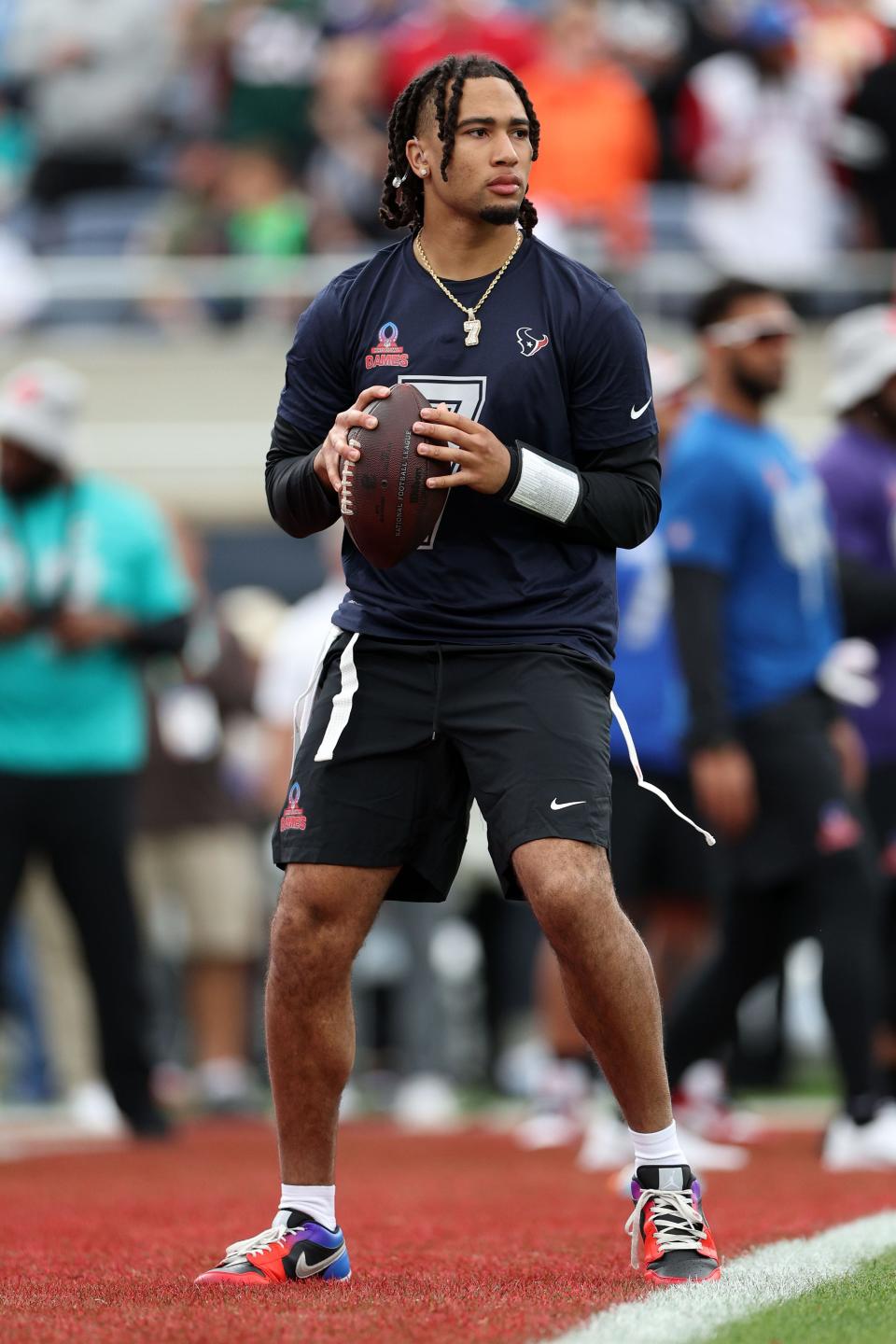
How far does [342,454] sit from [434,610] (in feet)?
1.08

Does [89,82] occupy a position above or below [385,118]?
above

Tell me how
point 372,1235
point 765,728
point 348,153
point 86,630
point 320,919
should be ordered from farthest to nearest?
point 348,153 → point 86,630 → point 765,728 → point 372,1235 → point 320,919

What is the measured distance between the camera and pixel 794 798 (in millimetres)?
6391

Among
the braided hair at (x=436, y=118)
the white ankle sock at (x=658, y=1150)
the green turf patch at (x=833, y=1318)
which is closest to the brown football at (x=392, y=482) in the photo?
the braided hair at (x=436, y=118)

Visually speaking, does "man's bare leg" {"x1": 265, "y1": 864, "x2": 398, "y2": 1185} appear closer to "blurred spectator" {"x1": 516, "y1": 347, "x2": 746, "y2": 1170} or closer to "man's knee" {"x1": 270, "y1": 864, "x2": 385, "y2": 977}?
"man's knee" {"x1": 270, "y1": 864, "x2": 385, "y2": 977}

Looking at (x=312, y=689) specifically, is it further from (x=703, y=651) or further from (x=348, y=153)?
(x=348, y=153)

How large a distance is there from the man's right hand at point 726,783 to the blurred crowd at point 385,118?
7784 mm

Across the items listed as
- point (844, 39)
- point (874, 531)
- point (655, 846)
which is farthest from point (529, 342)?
point (844, 39)

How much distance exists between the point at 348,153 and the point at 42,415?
279 inches

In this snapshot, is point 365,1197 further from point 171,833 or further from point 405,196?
point 171,833

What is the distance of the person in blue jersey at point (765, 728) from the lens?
20.8ft

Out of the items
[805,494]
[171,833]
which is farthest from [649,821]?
[171,833]

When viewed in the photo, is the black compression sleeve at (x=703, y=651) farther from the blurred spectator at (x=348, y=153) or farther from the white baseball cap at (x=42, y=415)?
the blurred spectator at (x=348, y=153)

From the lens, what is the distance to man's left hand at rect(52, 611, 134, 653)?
776 centimetres
